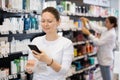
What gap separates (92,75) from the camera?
666 cm

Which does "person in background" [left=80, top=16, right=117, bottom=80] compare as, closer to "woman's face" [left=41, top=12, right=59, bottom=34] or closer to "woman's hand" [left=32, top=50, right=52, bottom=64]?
"woman's face" [left=41, top=12, right=59, bottom=34]

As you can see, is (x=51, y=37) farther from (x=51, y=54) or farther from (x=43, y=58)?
(x=43, y=58)

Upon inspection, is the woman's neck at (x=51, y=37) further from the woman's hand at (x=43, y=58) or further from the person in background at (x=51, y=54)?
the woman's hand at (x=43, y=58)

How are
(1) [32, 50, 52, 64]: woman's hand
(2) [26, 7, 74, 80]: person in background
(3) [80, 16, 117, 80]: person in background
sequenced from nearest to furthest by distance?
(1) [32, 50, 52, 64]: woman's hand → (2) [26, 7, 74, 80]: person in background → (3) [80, 16, 117, 80]: person in background

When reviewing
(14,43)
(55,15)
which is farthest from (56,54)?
(14,43)

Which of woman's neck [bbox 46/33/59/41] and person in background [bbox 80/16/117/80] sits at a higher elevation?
woman's neck [bbox 46/33/59/41]

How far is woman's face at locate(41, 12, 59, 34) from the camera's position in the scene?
90.4 inches

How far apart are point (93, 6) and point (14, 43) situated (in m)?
3.46

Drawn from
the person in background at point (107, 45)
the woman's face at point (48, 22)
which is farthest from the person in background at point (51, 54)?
the person in background at point (107, 45)

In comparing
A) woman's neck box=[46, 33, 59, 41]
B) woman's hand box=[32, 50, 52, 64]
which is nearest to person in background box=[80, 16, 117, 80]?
woman's neck box=[46, 33, 59, 41]

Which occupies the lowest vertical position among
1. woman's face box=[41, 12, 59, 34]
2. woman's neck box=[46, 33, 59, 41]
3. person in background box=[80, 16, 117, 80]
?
person in background box=[80, 16, 117, 80]

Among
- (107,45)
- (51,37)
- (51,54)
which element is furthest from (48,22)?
(107,45)

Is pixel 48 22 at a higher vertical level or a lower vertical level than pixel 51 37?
higher

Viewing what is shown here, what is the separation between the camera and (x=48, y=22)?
2.31 m
